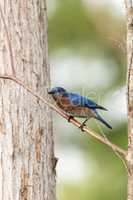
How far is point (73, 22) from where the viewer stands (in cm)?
1622

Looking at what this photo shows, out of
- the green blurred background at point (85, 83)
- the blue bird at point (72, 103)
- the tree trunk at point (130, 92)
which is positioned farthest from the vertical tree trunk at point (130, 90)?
the green blurred background at point (85, 83)

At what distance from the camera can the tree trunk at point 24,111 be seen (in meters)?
→ 6.35

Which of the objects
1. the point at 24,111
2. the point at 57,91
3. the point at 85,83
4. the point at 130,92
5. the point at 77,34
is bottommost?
the point at 85,83

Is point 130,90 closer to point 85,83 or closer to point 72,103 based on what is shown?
point 72,103

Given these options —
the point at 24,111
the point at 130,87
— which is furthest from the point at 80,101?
the point at 130,87

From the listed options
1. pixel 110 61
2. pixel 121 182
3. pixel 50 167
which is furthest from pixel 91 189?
pixel 50 167

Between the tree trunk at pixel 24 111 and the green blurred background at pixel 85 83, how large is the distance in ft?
25.6

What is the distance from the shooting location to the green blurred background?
1519 centimetres

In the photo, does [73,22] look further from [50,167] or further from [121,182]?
[50,167]

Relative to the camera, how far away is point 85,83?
51.4 ft

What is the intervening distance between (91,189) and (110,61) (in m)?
2.30

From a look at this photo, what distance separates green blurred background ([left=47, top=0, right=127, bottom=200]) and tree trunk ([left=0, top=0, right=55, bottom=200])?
7.79m

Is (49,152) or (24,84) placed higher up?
(24,84)

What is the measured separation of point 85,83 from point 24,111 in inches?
363
